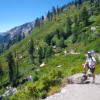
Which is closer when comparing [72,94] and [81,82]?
[72,94]

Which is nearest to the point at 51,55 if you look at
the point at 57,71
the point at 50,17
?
the point at 57,71

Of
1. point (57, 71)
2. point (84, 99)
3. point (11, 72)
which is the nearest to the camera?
point (84, 99)

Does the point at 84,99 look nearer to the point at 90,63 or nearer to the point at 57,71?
the point at 90,63

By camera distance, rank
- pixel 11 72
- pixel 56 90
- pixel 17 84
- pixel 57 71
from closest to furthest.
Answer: pixel 56 90, pixel 57 71, pixel 17 84, pixel 11 72

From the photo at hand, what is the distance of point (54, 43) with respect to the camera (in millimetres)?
63281

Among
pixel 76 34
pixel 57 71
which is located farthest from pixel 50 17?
pixel 57 71

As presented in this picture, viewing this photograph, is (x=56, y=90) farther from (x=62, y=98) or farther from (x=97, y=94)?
(x=97, y=94)

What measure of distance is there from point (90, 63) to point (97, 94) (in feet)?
8.79

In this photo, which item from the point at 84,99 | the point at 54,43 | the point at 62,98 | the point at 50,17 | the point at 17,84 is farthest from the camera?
the point at 50,17

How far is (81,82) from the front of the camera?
9.18m

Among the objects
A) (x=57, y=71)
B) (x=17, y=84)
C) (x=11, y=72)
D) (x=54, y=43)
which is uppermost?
(x=54, y=43)

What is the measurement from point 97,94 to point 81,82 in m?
2.56

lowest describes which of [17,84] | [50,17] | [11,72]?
[17,84]

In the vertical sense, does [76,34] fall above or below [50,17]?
below
